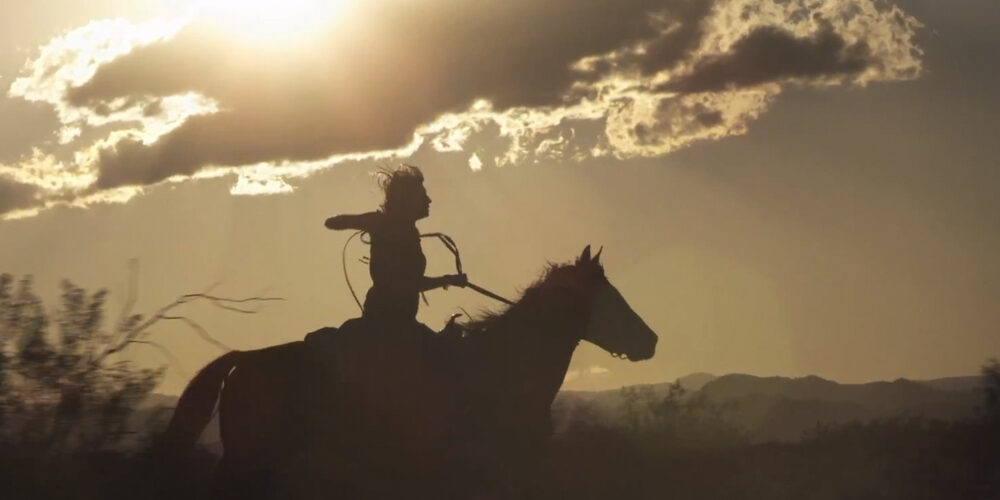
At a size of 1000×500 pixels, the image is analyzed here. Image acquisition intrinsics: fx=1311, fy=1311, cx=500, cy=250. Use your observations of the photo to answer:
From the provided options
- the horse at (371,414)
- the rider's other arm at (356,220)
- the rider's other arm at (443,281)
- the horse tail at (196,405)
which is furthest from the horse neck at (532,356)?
the horse tail at (196,405)

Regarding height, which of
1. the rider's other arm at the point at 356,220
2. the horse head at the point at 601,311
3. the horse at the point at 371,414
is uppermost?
the rider's other arm at the point at 356,220

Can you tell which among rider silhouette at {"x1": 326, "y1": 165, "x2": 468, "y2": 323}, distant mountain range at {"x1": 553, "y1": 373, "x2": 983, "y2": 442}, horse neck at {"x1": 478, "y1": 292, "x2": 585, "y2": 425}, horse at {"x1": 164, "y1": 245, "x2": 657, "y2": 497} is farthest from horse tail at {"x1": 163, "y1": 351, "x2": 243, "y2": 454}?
distant mountain range at {"x1": 553, "y1": 373, "x2": 983, "y2": 442}

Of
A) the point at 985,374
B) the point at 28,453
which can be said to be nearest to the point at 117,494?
the point at 28,453

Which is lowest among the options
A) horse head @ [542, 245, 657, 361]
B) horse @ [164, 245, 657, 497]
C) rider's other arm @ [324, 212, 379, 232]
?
horse @ [164, 245, 657, 497]

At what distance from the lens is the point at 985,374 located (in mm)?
15859

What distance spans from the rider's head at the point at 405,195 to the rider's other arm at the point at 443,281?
0.62 m

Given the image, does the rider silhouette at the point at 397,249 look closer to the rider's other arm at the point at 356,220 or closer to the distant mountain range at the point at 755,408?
the rider's other arm at the point at 356,220

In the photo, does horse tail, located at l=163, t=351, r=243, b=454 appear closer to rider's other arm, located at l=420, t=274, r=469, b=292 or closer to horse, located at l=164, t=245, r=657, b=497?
horse, located at l=164, t=245, r=657, b=497

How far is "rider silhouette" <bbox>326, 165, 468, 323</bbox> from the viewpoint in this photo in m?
11.9

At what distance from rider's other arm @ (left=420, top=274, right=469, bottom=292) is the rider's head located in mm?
619

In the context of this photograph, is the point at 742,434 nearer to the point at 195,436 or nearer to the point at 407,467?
the point at 407,467

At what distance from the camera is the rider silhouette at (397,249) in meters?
11.9

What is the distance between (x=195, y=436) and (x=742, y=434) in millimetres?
8689

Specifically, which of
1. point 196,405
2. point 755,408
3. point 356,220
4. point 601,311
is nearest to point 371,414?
point 196,405
